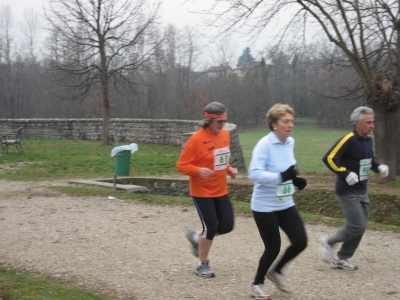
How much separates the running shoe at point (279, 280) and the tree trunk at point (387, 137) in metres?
9.23

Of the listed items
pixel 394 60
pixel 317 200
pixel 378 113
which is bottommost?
pixel 317 200

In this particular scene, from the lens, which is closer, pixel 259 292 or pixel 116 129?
pixel 259 292

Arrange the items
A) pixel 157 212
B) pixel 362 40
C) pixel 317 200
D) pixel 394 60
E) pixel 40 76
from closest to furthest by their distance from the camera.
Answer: pixel 157 212, pixel 317 200, pixel 362 40, pixel 394 60, pixel 40 76

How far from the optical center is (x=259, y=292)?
5.05 m

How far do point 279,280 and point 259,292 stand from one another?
25 cm

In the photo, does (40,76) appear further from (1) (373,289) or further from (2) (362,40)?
(1) (373,289)

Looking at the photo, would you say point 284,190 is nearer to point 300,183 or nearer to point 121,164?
point 300,183

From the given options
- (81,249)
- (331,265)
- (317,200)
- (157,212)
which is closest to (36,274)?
(81,249)

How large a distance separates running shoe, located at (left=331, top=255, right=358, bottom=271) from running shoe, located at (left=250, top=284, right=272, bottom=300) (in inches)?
47.1

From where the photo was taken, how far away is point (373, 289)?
5305mm

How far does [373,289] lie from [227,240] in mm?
2447

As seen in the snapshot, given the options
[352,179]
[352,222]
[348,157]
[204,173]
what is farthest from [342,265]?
[204,173]

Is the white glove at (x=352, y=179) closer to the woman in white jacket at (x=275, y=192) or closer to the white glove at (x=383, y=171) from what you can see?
the white glove at (x=383, y=171)

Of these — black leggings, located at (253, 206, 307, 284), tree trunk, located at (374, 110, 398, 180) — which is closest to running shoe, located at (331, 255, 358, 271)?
black leggings, located at (253, 206, 307, 284)
